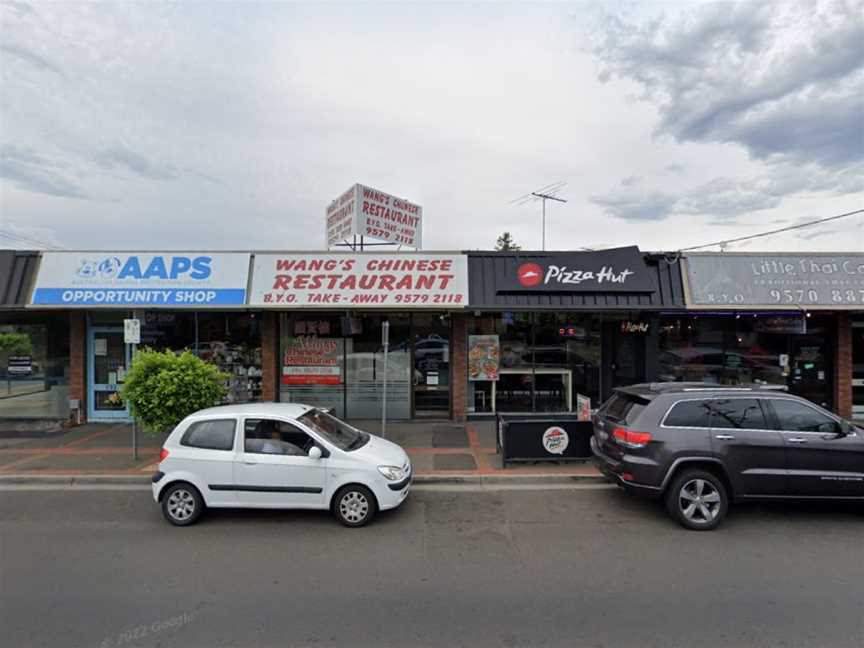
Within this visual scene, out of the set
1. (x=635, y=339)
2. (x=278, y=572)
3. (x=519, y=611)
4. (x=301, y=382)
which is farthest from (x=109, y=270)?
(x=635, y=339)

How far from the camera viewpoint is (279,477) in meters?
5.78

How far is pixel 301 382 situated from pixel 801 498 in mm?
10148

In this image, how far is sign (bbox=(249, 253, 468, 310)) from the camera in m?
10.5

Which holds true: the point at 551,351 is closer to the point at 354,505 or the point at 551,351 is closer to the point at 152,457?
the point at 354,505

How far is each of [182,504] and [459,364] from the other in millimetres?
7034

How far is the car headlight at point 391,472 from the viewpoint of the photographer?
584 cm

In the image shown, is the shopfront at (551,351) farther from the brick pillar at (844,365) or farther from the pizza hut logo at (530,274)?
the brick pillar at (844,365)

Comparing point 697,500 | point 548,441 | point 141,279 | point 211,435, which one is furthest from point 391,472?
point 141,279

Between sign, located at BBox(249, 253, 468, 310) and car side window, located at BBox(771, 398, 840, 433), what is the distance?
6042mm

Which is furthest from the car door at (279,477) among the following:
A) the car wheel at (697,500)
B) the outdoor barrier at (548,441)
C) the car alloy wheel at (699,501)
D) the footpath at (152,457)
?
the car alloy wheel at (699,501)

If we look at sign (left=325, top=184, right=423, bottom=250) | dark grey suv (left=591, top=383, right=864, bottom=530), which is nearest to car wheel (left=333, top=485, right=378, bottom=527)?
dark grey suv (left=591, top=383, right=864, bottom=530)

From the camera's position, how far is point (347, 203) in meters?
15.4

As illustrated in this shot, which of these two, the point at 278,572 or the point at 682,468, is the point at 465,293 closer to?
the point at 682,468

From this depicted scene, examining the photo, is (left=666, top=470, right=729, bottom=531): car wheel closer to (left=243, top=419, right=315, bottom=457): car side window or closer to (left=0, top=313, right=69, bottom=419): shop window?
(left=243, top=419, right=315, bottom=457): car side window
